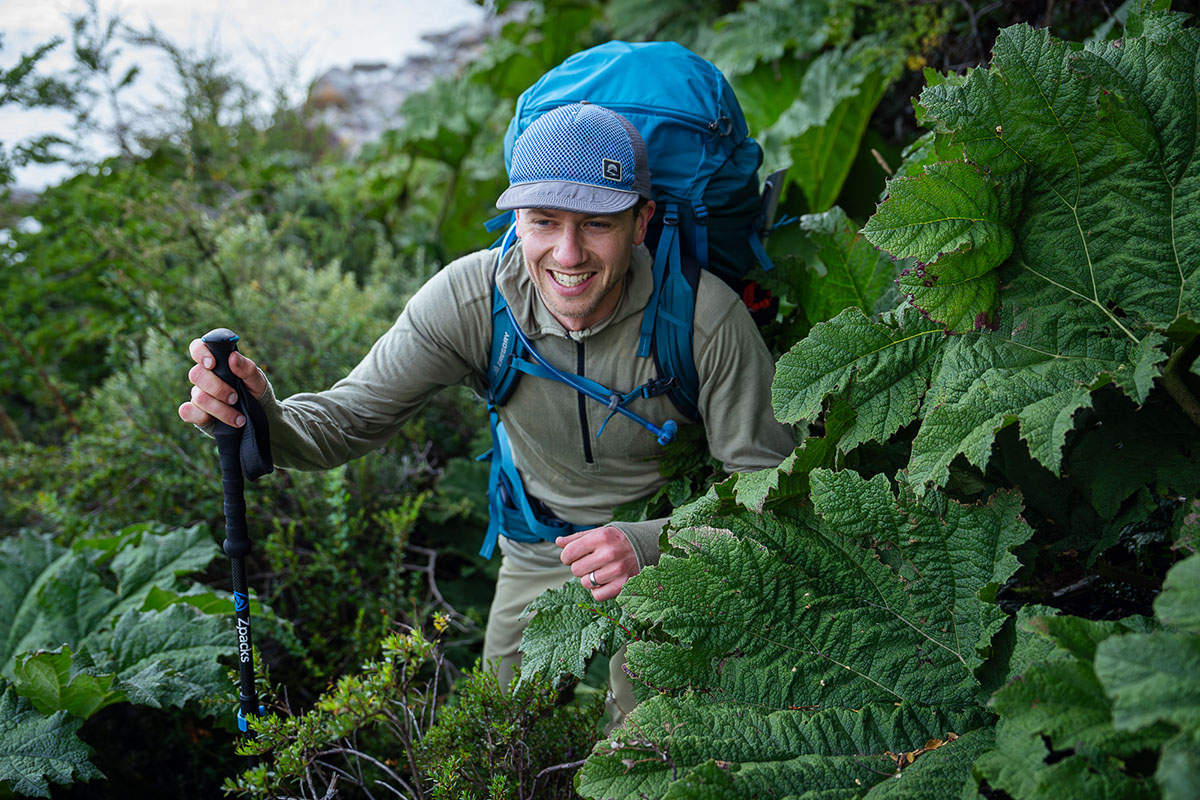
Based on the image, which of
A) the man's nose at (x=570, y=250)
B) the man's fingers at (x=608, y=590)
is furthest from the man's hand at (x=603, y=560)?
the man's nose at (x=570, y=250)

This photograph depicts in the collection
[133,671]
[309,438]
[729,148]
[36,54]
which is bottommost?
[133,671]

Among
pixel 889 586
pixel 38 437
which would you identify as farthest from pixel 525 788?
pixel 38 437

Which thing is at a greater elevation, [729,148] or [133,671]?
[729,148]

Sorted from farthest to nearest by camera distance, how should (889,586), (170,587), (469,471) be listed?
1. (469,471)
2. (170,587)
3. (889,586)

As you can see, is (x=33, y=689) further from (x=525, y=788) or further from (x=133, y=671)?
(x=525, y=788)

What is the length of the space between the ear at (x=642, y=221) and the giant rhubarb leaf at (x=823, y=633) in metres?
0.94

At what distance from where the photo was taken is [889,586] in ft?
6.11

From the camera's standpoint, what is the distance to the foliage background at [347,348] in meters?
2.17

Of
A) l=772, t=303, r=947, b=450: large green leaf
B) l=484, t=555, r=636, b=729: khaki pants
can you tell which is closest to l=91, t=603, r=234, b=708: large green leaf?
l=484, t=555, r=636, b=729: khaki pants

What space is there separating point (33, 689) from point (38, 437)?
3205 mm

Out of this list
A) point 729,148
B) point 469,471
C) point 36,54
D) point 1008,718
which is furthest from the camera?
point 36,54

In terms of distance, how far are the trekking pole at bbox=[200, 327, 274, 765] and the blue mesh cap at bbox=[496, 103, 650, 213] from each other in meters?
0.83

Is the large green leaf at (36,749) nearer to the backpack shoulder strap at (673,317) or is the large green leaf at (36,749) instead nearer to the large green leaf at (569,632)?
the large green leaf at (569,632)

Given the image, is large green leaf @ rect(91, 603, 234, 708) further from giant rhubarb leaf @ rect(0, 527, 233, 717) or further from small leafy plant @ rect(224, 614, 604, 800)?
small leafy plant @ rect(224, 614, 604, 800)
